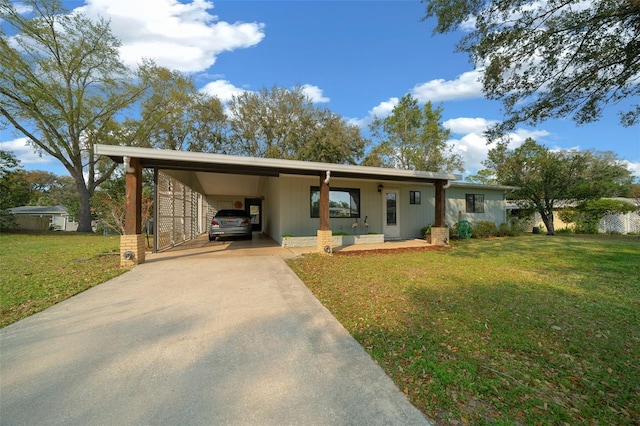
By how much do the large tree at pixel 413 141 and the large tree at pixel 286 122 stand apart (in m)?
2.42

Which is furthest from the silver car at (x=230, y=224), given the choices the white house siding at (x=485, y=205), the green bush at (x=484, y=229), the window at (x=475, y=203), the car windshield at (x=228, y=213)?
the window at (x=475, y=203)

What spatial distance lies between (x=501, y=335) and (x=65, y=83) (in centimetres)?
2376

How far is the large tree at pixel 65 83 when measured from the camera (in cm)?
1470

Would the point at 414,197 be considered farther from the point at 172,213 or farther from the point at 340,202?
the point at 172,213

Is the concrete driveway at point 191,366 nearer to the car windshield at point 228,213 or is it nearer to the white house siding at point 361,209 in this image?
the white house siding at point 361,209

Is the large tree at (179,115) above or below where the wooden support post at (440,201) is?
above

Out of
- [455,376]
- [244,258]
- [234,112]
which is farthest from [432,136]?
[455,376]

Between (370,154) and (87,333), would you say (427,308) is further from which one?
(370,154)

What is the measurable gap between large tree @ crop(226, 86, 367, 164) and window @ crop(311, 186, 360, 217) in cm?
1134

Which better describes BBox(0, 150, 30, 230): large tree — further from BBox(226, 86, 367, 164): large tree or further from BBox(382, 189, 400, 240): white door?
BBox(382, 189, 400, 240): white door

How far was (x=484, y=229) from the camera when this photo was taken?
13250 mm

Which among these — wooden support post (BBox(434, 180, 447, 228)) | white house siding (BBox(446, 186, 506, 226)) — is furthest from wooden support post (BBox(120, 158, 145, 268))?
white house siding (BBox(446, 186, 506, 226))

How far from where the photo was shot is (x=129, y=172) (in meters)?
6.49

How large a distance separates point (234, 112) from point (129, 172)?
18.5 m
